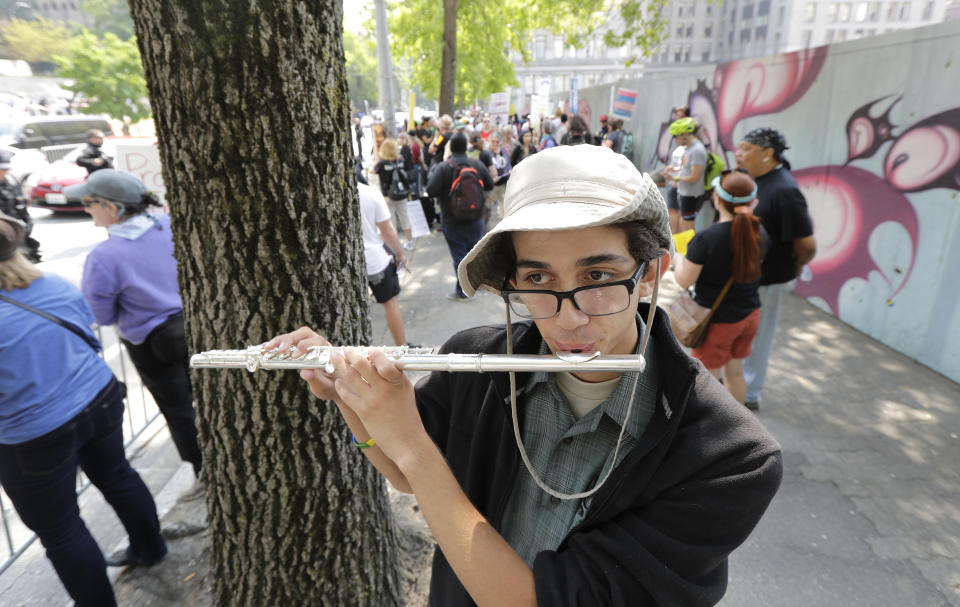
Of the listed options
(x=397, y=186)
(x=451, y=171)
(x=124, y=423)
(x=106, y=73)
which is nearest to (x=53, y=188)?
(x=397, y=186)

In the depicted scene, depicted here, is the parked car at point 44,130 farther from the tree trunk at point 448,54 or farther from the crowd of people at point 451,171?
the tree trunk at point 448,54

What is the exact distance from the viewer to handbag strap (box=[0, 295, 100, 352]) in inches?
88.5

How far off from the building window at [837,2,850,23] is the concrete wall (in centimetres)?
5889

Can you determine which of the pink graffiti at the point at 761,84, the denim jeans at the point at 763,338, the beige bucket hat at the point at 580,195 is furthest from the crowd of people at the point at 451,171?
the pink graffiti at the point at 761,84

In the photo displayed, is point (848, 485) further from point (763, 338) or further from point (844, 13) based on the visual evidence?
point (844, 13)

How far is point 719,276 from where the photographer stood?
338 cm

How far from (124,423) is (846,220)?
7.08 metres

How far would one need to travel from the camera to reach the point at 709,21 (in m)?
58.8

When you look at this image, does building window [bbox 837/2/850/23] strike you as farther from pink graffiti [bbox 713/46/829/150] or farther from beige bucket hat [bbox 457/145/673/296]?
beige bucket hat [bbox 457/145/673/296]

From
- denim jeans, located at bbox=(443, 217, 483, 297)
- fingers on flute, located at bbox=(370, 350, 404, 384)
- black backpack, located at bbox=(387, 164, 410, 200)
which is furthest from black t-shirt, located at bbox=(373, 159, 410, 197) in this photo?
fingers on flute, located at bbox=(370, 350, 404, 384)

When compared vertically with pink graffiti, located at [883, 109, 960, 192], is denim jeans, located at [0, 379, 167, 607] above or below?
below

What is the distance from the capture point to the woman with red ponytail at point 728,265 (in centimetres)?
327

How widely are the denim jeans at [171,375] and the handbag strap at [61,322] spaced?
432 millimetres

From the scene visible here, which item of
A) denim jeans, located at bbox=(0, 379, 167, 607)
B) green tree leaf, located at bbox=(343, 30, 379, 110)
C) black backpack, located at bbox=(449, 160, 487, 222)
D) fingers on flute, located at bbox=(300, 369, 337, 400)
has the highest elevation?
green tree leaf, located at bbox=(343, 30, 379, 110)
